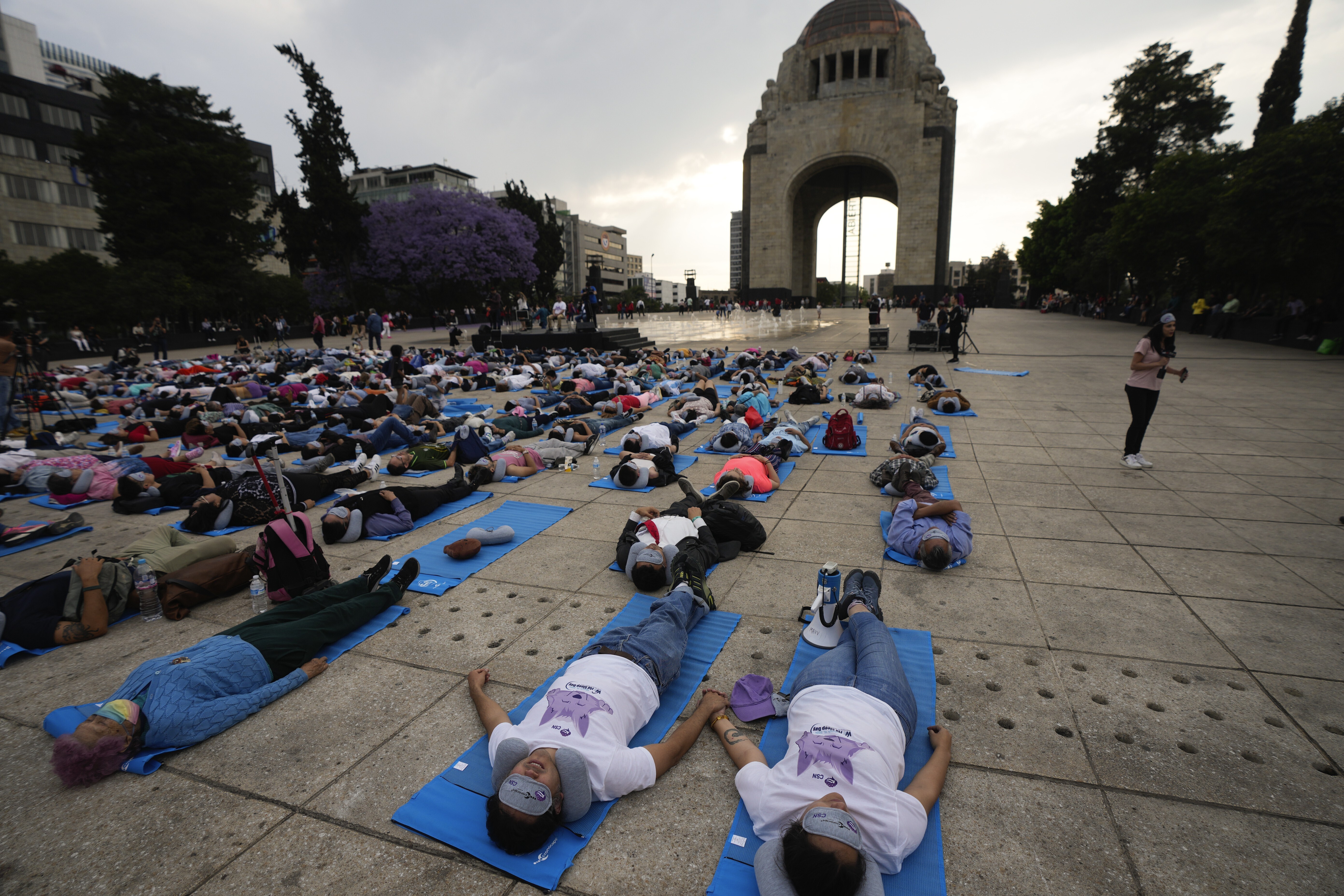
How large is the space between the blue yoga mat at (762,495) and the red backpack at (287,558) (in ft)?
13.6

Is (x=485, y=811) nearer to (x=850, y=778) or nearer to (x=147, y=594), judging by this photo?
(x=850, y=778)

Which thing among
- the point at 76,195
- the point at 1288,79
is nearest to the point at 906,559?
the point at 1288,79

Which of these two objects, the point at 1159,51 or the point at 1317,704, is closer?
the point at 1317,704

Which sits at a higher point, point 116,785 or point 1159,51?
point 1159,51

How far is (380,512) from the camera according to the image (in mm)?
6566

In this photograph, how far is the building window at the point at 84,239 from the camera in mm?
46531

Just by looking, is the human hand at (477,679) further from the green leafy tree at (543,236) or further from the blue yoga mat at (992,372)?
the green leafy tree at (543,236)

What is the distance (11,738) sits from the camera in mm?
3432

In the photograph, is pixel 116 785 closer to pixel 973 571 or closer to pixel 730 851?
pixel 730 851

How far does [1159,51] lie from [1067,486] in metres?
52.2

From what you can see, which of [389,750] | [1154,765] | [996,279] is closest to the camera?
[1154,765]

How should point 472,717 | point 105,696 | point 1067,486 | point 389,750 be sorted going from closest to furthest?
point 389,750, point 472,717, point 105,696, point 1067,486

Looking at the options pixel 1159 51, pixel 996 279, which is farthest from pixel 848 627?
pixel 996 279

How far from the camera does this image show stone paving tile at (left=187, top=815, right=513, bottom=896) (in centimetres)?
248
